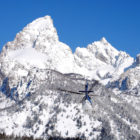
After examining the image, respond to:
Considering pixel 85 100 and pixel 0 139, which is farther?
pixel 0 139

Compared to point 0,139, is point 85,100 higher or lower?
higher
